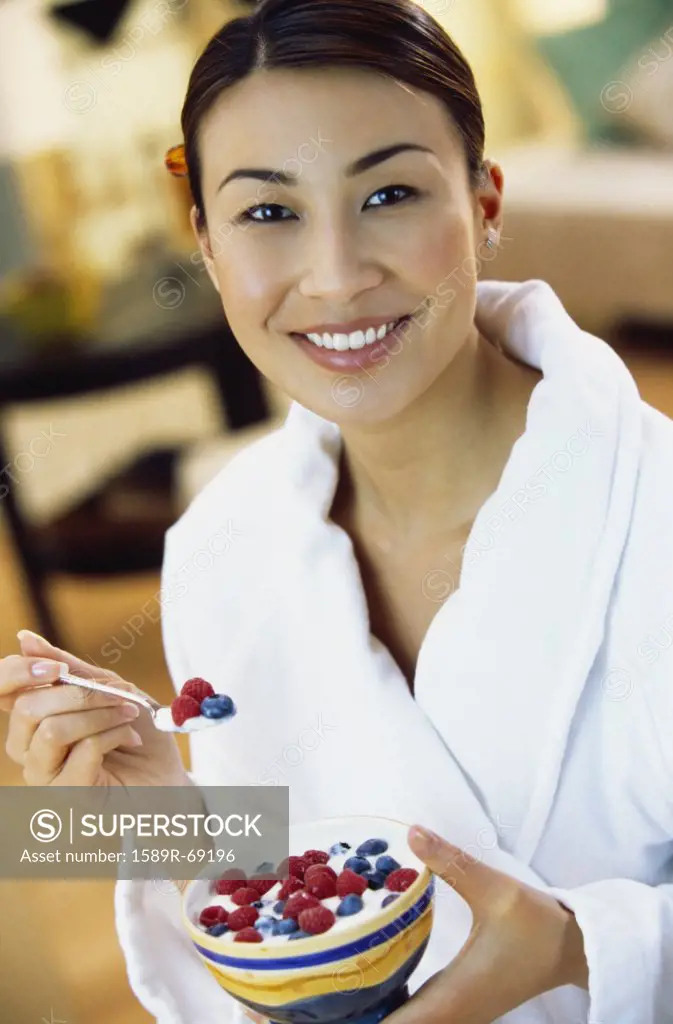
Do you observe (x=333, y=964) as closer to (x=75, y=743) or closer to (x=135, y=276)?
(x=75, y=743)

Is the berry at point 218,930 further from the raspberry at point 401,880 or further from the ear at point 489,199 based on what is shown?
the ear at point 489,199

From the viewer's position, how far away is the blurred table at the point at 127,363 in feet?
5.33

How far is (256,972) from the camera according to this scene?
504 millimetres

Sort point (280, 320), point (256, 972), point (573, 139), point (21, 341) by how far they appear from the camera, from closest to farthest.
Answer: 1. point (256, 972)
2. point (280, 320)
3. point (573, 139)
4. point (21, 341)

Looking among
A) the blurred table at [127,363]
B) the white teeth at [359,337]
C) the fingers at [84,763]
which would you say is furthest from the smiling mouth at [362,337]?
the blurred table at [127,363]

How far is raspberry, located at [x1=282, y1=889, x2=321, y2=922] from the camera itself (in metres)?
0.53

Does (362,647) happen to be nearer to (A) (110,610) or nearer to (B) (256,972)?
(B) (256,972)

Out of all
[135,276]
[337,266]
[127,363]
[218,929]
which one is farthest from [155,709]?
[135,276]

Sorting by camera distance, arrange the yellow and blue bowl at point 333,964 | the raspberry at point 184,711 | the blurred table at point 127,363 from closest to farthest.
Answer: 1. the yellow and blue bowl at point 333,964
2. the raspberry at point 184,711
3. the blurred table at point 127,363

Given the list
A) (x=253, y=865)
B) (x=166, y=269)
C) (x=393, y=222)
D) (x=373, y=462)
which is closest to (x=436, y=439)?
(x=373, y=462)

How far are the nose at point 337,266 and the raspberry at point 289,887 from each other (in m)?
0.28

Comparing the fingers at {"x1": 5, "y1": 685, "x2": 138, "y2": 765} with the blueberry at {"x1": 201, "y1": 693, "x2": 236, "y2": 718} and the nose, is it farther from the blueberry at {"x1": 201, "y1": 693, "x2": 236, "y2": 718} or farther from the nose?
the nose

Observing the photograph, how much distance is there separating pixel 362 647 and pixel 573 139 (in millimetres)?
517

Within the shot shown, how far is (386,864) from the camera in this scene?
0.55m
